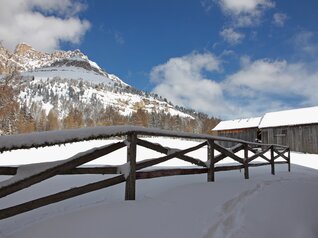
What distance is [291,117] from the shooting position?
3838cm

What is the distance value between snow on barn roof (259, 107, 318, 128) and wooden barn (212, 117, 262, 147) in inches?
90.1

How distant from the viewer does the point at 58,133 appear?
3.37 metres

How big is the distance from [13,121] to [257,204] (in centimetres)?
5643

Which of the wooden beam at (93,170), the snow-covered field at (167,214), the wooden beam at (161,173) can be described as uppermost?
the wooden beam at (93,170)

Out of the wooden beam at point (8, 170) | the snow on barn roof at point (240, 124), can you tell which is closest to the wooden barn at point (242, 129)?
the snow on barn roof at point (240, 124)

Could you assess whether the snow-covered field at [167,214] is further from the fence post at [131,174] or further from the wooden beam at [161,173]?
the wooden beam at [161,173]

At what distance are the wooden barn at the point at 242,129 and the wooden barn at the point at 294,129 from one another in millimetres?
2394

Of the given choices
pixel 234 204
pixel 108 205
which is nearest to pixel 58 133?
pixel 108 205

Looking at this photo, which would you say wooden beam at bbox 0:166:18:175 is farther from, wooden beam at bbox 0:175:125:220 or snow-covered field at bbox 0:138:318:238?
snow-covered field at bbox 0:138:318:238

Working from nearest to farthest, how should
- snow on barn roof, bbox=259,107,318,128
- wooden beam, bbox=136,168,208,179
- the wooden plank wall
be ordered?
wooden beam, bbox=136,168,208,179 → the wooden plank wall → snow on barn roof, bbox=259,107,318,128

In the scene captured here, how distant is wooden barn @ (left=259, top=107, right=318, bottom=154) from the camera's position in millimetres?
34562

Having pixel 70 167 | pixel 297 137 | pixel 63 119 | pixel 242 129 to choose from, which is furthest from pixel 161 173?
pixel 63 119

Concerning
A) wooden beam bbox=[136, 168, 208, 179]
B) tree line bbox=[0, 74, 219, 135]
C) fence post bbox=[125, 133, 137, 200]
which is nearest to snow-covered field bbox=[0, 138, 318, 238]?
fence post bbox=[125, 133, 137, 200]

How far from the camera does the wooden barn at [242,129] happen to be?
142 feet
